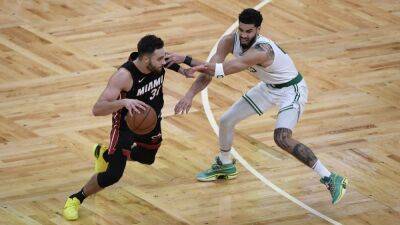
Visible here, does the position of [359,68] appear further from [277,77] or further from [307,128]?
[277,77]

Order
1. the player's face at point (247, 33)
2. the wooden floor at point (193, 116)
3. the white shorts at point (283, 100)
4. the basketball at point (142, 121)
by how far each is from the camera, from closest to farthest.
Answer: the basketball at point (142, 121) → the player's face at point (247, 33) → the white shorts at point (283, 100) → the wooden floor at point (193, 116)

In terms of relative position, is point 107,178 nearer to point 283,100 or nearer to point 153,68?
point 153,68

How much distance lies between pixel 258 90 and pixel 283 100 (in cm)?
41

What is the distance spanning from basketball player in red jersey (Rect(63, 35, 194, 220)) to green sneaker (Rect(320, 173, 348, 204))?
2.05m

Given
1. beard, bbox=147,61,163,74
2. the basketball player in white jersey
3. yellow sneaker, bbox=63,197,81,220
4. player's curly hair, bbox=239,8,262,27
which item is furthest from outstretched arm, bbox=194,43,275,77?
yellow sneaker, bbox=63,197,81,220

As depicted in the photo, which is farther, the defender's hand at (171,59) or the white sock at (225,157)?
the white sock at (225,157)

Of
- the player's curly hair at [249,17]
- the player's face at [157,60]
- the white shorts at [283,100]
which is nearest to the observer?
the player's face at [157,60]

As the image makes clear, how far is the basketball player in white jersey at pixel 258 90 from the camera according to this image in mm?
13477

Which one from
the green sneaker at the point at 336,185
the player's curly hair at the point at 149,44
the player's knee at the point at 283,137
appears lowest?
the green sneaker at the point at 336,185

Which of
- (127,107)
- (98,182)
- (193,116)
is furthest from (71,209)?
(193,116)

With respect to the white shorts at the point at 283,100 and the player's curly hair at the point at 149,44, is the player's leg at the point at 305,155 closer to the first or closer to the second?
the white shorts at the point at 283,100

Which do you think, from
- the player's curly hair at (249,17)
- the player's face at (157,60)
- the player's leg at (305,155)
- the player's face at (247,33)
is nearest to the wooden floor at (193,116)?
the player's leg at (305,155)

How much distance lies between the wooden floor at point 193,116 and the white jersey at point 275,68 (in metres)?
1.44

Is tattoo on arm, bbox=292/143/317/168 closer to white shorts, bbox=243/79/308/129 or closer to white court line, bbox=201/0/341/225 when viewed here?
white shorts, bbox=243/79/308/129
